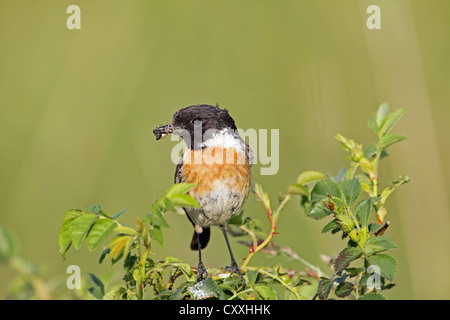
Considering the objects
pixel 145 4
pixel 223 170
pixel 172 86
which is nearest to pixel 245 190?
pixel 223 170

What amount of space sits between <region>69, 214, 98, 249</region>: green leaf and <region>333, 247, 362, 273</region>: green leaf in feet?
2.56

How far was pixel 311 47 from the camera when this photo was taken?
16.2 feet

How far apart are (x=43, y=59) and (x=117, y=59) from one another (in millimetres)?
669

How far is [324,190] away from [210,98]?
2668 mm

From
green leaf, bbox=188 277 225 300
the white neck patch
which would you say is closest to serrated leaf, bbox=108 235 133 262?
green leaf, bbox=188 277 225 300

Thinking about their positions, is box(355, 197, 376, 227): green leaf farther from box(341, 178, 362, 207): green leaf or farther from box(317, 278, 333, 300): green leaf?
box(317, 278, 333, 300): green leaf

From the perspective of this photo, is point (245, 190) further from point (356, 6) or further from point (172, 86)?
point (356, 6)

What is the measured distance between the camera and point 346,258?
175 cm

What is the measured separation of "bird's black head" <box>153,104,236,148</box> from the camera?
2.93 meters

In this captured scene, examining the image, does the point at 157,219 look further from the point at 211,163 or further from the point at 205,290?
the point at 211,163

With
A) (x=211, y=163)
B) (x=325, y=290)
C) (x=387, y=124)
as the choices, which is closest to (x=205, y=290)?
(x=325, y=290)

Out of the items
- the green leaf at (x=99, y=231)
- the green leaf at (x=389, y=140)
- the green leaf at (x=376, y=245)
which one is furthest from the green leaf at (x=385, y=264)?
the green leaf at (x=99, y=231)

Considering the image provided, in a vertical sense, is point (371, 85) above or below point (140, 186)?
above

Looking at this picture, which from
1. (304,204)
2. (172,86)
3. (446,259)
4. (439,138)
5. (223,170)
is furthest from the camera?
(172,86)
